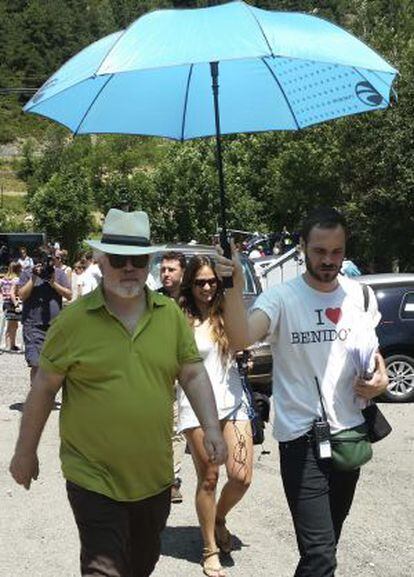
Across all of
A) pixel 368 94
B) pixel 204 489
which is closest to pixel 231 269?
pixel 368 94

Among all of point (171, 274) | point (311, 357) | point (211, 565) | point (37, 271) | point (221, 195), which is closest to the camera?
point (311, 357)

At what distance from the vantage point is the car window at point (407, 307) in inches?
A: 417

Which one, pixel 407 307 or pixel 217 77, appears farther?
pixel 407 307

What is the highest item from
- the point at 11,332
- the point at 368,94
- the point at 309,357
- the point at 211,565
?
the point at 368,94

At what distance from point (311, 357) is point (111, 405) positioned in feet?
2.82

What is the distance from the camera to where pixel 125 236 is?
342cm

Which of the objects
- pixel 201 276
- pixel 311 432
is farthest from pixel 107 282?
pixel 201 276

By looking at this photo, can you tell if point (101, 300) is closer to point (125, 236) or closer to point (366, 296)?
point (125, 236)

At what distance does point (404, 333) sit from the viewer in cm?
1056

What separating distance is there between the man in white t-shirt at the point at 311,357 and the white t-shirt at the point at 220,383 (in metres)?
1.20

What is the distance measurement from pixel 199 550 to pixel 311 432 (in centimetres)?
199

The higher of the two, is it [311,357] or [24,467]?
[311,357]

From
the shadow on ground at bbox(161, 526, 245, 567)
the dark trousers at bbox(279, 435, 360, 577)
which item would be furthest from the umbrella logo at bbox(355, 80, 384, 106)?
the shadow on ground at bbox(161, 526, 245, 567)

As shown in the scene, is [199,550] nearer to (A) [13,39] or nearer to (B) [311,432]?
(B) [311,432]
